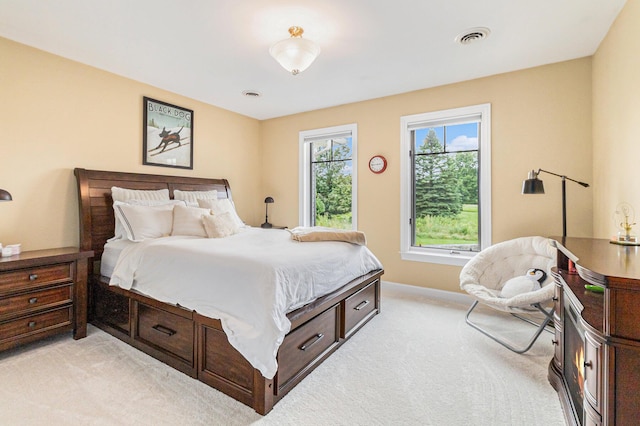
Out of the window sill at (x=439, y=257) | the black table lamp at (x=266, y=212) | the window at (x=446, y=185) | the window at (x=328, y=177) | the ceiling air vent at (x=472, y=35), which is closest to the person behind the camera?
the ceiling air vent at (x=472, y=35)

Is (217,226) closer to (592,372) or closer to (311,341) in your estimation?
(311,341)

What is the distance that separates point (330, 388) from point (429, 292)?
91.1 inches

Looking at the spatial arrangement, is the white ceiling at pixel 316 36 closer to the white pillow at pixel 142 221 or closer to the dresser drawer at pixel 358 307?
the white pillow at pixel 142 221

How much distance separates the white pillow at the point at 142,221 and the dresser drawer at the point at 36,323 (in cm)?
81

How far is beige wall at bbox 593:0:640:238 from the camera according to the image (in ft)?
6.72

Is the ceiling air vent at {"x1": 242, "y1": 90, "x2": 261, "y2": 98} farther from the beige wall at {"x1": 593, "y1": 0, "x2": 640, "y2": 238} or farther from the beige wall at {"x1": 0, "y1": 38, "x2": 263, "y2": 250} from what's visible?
the beige wall at {"x1": 593, "y1": 0, "x2": 640, "y2": 238}

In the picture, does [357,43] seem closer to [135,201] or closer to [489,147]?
[489,147]

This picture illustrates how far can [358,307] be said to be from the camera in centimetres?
285

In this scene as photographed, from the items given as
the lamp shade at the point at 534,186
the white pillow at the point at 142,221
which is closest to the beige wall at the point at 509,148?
the lamp shade at the point at 534,186

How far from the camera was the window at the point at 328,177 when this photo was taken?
15.3 feet

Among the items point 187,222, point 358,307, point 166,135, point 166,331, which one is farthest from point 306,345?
point 166,135

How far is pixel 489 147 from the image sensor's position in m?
3.50

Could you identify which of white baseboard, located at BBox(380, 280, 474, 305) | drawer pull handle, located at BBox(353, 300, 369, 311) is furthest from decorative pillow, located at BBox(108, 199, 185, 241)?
white baseboard, located at BBox(380, 280, 474, 305)

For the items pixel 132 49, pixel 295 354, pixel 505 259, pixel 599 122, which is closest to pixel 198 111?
pixel 132 49
